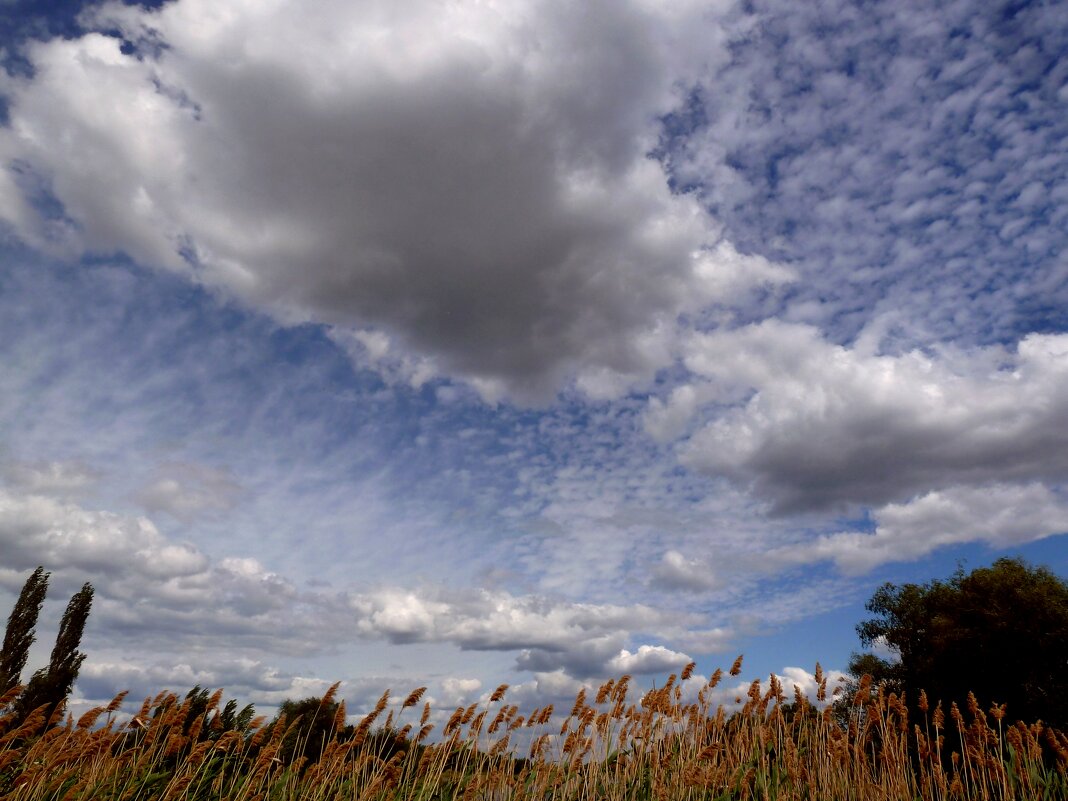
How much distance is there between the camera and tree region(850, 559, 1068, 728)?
2772 centimetres

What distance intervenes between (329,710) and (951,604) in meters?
28.1

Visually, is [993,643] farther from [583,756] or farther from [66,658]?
[66,658]

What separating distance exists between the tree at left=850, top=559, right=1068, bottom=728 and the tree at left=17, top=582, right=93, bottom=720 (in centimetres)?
4358

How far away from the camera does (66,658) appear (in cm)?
3959

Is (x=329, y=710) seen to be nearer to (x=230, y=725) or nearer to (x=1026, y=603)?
(x=230, y=725)

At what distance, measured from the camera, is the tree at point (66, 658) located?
3703 cm

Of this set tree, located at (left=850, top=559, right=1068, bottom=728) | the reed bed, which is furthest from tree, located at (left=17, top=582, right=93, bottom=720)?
tree, located at (left=850, top=559, right=1068, bottom=728)

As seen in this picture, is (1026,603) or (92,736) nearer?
(92,736)

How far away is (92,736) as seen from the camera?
780 cm

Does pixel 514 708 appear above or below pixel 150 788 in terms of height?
above

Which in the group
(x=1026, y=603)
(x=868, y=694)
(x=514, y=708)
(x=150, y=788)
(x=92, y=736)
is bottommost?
(x=150, y=788)

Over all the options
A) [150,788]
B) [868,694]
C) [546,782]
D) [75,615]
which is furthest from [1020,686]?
[75,615]

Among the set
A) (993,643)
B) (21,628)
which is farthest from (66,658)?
(993,643)

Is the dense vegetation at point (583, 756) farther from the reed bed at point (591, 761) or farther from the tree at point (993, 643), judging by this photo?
the tree at point (993, 643)
